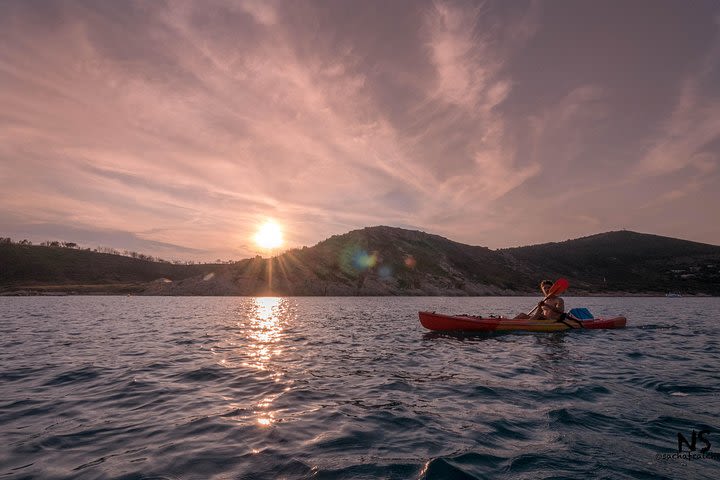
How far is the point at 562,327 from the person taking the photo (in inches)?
900

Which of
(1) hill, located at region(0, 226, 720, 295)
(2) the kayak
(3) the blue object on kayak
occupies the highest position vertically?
(1) hill, located at region(0, 226, 720, 295)

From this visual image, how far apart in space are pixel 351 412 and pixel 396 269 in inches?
4499

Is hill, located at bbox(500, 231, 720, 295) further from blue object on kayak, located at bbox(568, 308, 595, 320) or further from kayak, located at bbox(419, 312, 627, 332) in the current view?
kayak, located at bbox(419, 312, 627, 332)

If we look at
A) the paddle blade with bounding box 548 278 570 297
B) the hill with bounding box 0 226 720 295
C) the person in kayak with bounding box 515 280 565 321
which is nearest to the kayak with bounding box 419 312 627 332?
the person in kayak with bounding box 515 280 565 321

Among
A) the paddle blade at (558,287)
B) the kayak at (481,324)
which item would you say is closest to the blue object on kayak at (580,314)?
the paddle blade at (558,287)

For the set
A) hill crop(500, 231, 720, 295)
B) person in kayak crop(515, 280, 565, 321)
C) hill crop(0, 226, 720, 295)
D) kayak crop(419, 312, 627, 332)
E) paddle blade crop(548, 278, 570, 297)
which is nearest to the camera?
kayak crop(419, 312, 627, 332)

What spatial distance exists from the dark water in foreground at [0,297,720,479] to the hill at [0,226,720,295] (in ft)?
278

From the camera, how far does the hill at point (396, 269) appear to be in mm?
99625

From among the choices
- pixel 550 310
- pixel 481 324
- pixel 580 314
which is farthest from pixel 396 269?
pixel 481 324

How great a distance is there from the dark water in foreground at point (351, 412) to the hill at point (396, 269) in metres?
84.7

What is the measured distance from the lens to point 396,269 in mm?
121312

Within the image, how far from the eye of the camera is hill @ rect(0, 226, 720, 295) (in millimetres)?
99625

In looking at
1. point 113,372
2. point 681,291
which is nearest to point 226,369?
point 113,372

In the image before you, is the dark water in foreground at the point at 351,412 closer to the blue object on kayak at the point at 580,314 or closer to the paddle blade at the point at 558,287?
the paddle blade at the point at 558,287
